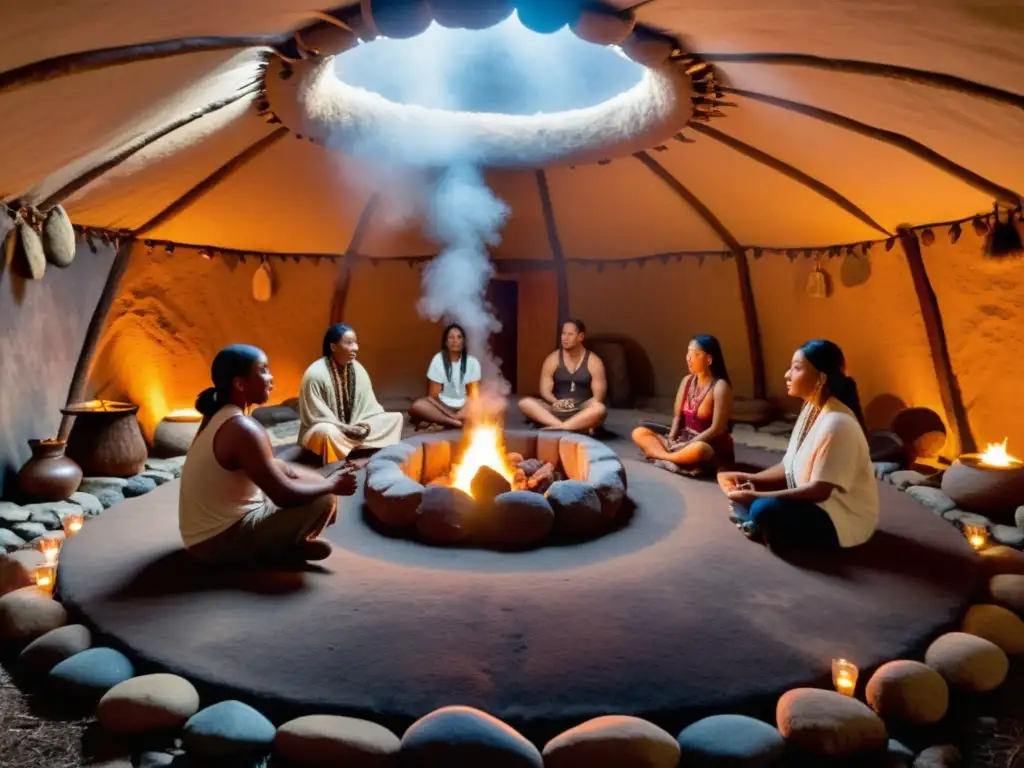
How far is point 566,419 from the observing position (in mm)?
6754

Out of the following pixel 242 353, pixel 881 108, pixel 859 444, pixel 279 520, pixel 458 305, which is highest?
pixel 881 108

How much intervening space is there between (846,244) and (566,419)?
3.18 meters

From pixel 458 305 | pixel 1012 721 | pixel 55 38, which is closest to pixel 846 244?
pixel 458 305

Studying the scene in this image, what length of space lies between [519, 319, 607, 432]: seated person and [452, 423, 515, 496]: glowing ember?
132cm

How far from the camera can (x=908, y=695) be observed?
93.4 inches

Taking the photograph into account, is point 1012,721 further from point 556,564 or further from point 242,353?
point 242,353

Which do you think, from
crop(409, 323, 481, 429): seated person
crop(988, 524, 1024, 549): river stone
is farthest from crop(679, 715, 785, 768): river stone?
crop(409, 323, 481, 429): seated person

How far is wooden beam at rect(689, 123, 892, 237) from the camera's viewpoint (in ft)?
17.5

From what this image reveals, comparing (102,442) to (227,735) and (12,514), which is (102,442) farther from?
(227,735)

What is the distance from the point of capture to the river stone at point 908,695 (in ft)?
7.72

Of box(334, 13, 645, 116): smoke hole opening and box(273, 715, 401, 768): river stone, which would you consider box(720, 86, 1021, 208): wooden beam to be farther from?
box(273, 715, 401, 768): river stone

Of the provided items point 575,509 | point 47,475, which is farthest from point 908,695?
point 47,475

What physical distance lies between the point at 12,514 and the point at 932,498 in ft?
19.4

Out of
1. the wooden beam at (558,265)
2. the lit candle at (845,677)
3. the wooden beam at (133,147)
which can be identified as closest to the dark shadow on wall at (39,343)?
the wooden beam at (133,147)
